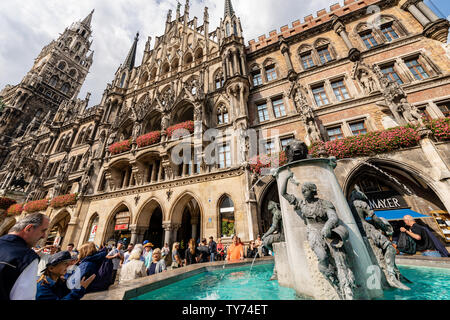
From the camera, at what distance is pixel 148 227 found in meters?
15.1

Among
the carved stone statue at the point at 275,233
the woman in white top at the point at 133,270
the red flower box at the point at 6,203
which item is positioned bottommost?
the woman in white top at the point at 133,270

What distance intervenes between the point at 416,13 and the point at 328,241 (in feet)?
66.4

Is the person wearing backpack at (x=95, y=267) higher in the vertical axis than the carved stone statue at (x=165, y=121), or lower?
lower

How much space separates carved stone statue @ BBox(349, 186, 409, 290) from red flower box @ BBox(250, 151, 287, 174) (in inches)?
288

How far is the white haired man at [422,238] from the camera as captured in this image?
5.39 m

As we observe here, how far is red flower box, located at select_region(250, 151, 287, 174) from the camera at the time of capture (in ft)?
37.8

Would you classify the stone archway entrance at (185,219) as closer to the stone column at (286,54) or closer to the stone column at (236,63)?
the stone column at (236,63)

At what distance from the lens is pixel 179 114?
18016 mm

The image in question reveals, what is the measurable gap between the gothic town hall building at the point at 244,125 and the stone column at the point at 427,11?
10cm

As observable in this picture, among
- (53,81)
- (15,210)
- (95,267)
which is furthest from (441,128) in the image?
(53,81)

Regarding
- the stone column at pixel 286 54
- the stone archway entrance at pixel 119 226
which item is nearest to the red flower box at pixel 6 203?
the stone archway entrance at pixel 119 226

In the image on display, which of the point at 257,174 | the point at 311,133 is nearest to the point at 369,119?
the point at 311,133

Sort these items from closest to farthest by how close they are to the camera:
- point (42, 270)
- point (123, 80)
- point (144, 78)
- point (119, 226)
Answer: point (42, 270) < point (119, 226) < point (144, 78) < point (123, 80)

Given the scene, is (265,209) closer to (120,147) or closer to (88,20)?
(120,147)
